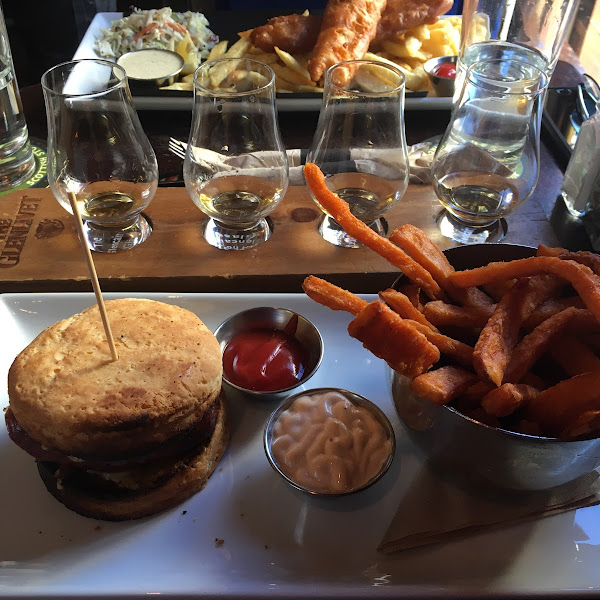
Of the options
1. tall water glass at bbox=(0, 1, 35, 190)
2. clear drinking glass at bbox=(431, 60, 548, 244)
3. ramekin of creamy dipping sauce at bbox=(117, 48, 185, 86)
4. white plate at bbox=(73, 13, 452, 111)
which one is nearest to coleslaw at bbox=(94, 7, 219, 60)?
ramekin of creamy dipping sauce at bbox=(117, 48, 185, 86)

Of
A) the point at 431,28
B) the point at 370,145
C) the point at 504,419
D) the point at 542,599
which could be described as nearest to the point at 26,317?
the point at 370,145

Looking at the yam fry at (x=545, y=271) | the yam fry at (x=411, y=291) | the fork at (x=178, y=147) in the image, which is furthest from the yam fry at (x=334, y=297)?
the fork at (x=178, y=147)

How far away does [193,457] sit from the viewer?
1.27 metres

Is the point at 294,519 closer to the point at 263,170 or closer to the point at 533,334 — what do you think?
the point at 533,334

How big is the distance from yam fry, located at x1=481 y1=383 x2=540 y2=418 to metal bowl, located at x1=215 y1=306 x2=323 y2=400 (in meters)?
0.51

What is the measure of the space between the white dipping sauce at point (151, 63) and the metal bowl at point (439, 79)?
1082mm

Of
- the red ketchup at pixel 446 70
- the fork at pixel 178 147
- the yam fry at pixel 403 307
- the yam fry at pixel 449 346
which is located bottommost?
the fork at pixel 178 147

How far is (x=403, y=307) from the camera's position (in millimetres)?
1183

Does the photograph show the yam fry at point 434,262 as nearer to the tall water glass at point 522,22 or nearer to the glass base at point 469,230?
the glass base at point 469,230

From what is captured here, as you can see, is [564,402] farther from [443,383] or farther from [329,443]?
[329,443]

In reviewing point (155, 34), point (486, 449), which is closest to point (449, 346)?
point (486, 449)

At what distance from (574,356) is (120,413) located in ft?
2.85

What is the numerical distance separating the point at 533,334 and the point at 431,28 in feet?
7.24

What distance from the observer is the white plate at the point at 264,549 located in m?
1.10
